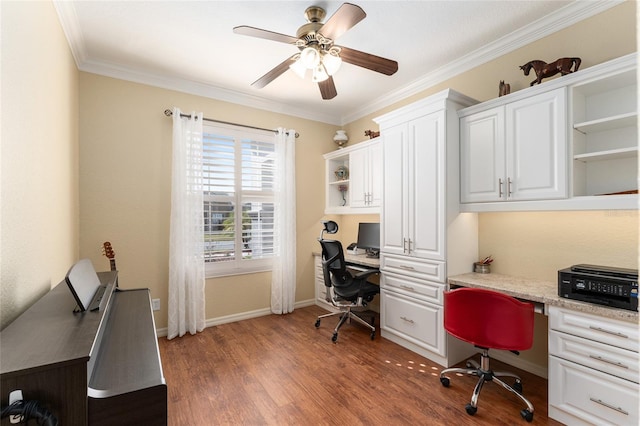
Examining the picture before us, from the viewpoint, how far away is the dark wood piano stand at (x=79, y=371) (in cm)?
83

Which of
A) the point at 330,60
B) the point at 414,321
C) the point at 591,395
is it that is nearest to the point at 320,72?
the point at 330,60

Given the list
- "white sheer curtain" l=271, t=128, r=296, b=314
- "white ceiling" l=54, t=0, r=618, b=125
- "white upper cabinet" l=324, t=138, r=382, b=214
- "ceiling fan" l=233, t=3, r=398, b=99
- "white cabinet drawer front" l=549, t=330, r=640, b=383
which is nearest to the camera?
"white cabinet drawer front" l=549, t=330, r=640, b=383

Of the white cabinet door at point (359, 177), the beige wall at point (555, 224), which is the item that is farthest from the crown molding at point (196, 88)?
the beige wall at point (555, 224)

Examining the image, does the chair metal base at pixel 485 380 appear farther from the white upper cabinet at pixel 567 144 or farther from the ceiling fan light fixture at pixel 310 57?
the ceiling fan light fixture at pixel 310 57

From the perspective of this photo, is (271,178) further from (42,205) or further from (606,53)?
(606,53)

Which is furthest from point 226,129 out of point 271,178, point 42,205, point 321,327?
point 321,327

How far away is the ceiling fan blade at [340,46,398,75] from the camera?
80.7 inches

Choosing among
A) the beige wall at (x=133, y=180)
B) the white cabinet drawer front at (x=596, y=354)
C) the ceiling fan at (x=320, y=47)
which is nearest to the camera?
the white cabinet drawer front at (x=596, y=354)

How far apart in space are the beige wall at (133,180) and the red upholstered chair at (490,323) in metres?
2.64

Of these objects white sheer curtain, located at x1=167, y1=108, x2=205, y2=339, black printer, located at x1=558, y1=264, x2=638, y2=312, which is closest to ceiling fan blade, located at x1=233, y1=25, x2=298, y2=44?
white sheer curtain, located at x1=167, y1=108, x2=205, y2=339

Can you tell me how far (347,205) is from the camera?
14.1 feet

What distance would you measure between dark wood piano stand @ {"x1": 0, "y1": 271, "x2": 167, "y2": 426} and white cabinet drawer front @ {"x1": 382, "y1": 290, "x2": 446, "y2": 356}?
2.27 metres

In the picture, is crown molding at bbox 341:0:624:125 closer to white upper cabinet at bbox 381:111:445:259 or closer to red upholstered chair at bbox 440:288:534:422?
white upper cabinet at bbox 381:111:445:259

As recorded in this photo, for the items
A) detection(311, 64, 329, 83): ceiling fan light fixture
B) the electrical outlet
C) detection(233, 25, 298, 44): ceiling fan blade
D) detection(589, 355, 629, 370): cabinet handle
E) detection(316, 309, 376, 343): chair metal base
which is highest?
detection(233, 25, 298, 44): ceiling fan blade
